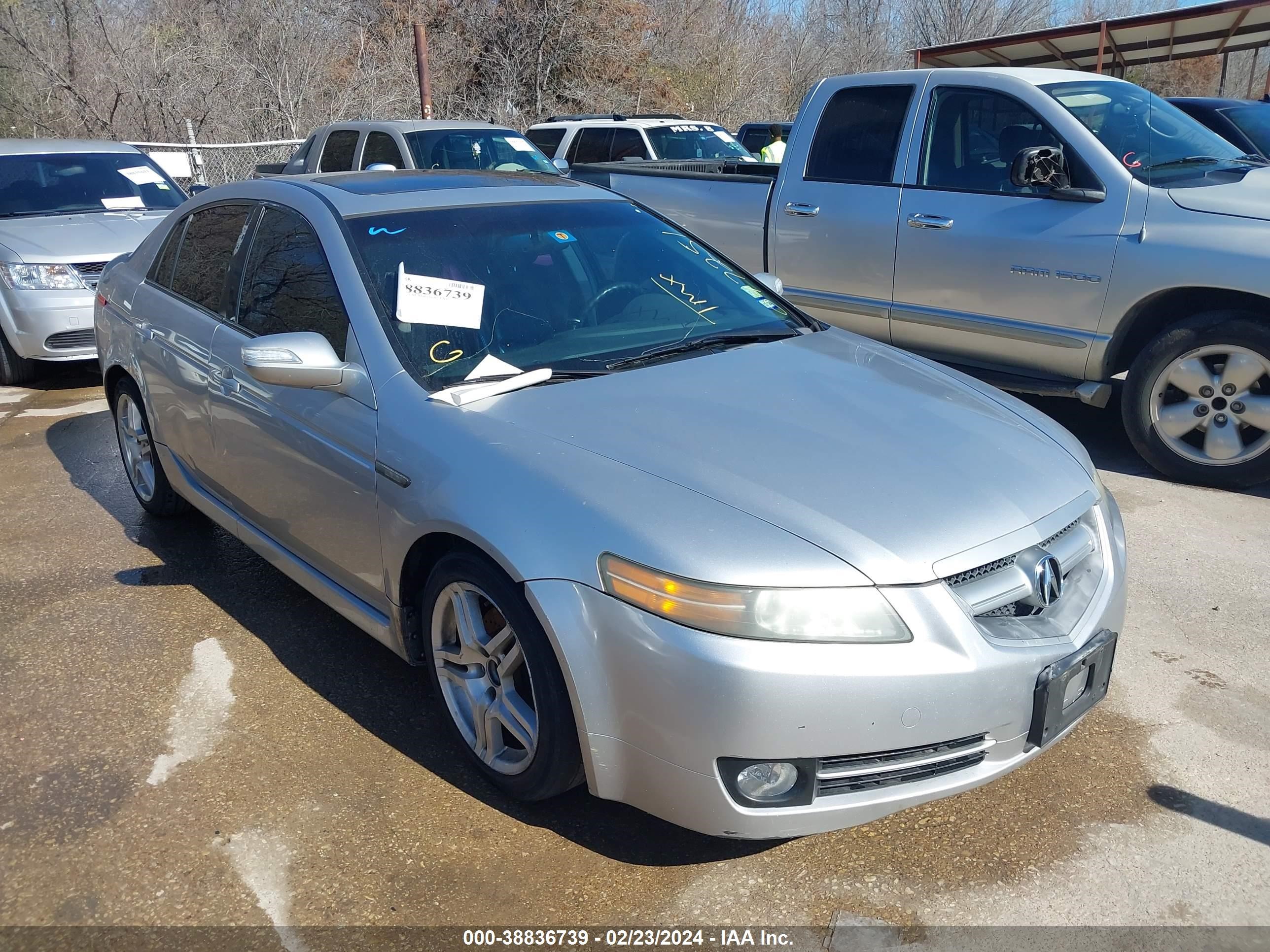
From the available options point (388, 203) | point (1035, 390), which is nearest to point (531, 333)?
point (388, 203)

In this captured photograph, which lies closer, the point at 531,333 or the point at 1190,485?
the point at 531,333

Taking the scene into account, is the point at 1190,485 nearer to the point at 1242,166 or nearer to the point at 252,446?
the point at 1242,166

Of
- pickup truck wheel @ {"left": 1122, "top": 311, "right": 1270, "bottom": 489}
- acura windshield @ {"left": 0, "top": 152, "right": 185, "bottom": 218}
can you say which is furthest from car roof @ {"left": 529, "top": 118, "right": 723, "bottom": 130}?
pickup truck wheel @ {"left": 1122, "top": 311, "right": 1270, "bottom": 489}

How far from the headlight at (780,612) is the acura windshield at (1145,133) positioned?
3.96 metres

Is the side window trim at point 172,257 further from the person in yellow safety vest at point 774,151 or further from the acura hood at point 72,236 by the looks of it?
the person in yellow safety vest at point 774,151

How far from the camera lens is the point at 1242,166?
18.6ft

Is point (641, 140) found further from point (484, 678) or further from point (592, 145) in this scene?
point (484, 678)

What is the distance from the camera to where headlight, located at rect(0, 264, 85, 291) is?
777cm

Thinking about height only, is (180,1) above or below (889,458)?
above

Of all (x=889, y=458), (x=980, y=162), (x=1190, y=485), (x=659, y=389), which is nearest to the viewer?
(x=889, y=458)

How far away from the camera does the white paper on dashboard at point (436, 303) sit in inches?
135

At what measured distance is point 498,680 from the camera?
298 centimetres

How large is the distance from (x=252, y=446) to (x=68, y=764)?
119 centimetres

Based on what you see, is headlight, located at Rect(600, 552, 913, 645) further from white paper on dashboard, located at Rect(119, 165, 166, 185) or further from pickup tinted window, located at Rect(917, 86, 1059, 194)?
white paper on dashboard, located at Rect(119, 165, 166, 185)
